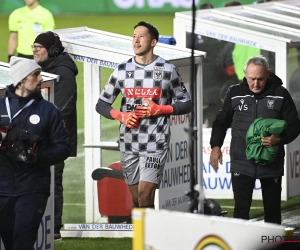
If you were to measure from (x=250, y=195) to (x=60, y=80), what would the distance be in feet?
7.85

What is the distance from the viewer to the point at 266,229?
503 cm

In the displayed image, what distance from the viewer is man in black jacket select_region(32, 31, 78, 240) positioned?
406 inches

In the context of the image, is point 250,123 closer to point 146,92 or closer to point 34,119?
point 146,92

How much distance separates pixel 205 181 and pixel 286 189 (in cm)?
104

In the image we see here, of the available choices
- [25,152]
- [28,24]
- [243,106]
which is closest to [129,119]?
[243,106]

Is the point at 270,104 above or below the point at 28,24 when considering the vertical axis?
below

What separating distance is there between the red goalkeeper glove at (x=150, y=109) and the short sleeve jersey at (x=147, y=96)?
→ 9 cm

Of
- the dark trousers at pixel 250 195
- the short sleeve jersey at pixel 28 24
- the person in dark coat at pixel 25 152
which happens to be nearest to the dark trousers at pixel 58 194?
the dark trousers at pixel 250 195

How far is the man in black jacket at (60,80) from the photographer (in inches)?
406

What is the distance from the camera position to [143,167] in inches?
353

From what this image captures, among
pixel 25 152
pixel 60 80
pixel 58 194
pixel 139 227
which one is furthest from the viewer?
pixel 58 194

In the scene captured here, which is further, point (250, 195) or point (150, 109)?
point (250, 195)

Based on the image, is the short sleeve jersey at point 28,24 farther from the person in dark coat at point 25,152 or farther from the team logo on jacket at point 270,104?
the person in dark coat at point 25,152

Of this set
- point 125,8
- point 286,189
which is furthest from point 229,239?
point 125,8
